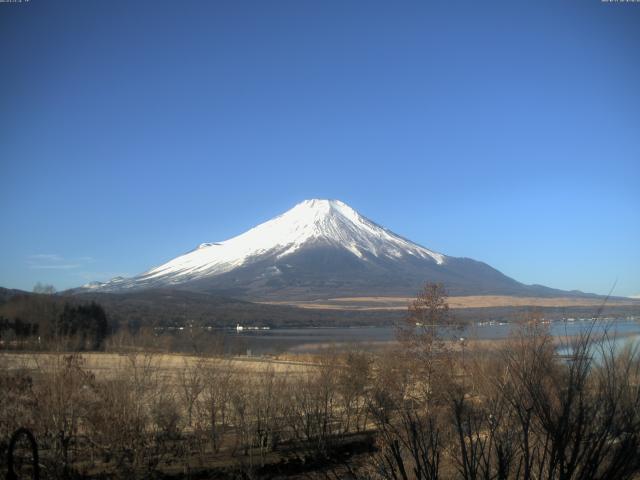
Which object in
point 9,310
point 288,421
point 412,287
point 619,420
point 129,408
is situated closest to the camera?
point 619,420

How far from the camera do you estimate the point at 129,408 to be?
12695 mm

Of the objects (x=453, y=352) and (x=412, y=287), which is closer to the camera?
(x=453, y=352)

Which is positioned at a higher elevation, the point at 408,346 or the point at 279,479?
the point at 408,346

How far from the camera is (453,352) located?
866 inches

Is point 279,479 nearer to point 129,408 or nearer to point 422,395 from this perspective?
point 129,408

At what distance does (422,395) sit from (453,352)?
6.69 ft

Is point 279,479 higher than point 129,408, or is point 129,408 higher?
point 129,408

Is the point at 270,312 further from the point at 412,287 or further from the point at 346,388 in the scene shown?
the point at 346,388

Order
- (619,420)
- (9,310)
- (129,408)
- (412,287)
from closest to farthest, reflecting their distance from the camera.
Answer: (619,420), (129,408), (9,310), (412,287)

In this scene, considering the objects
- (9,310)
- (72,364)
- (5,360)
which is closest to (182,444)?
(72,364)

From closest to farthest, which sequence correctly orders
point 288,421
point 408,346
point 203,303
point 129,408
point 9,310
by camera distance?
point 129,408 → point 288,421 → point 408,346 → point 9,310 → point 203,303

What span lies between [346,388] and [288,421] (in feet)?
13.5

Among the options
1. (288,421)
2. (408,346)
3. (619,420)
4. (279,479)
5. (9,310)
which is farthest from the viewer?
(9,310)

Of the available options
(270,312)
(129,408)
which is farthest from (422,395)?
→ (270,312)
